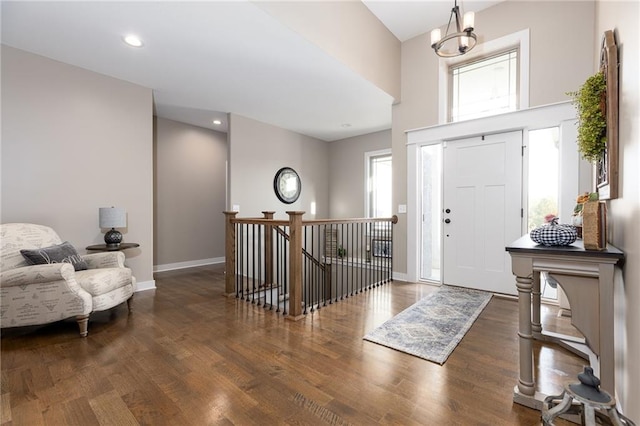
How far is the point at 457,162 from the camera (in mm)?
3945

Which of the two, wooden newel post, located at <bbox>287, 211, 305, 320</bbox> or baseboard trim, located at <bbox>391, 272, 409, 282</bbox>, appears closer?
wooden newel post, located at <bbox>287, 211, 305, 320</bbox>

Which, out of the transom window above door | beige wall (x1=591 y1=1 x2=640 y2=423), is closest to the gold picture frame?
beige wall (x1=591 y1=1 x2=640 y2=423)

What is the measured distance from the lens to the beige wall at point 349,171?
20.8 ft

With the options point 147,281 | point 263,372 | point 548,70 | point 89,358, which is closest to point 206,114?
point 147,281

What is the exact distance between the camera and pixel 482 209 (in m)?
3.74

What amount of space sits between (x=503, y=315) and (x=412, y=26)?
13.1 feet

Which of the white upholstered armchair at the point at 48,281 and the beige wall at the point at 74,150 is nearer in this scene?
the white upholstered armchair at the point at 48,281

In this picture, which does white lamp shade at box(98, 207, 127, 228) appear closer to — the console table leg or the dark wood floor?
the dark wood floor

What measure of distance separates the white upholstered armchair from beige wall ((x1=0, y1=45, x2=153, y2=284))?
16.4 inches

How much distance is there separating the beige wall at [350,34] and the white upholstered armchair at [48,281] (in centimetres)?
286

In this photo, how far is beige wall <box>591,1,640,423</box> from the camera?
1201 mm

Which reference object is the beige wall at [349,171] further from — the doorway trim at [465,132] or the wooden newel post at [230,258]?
the wooden newel post at [230,258]

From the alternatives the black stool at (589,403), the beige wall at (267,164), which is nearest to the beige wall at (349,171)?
the beige wall at (267,164)

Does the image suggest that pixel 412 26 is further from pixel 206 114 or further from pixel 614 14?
pixel 206 114
